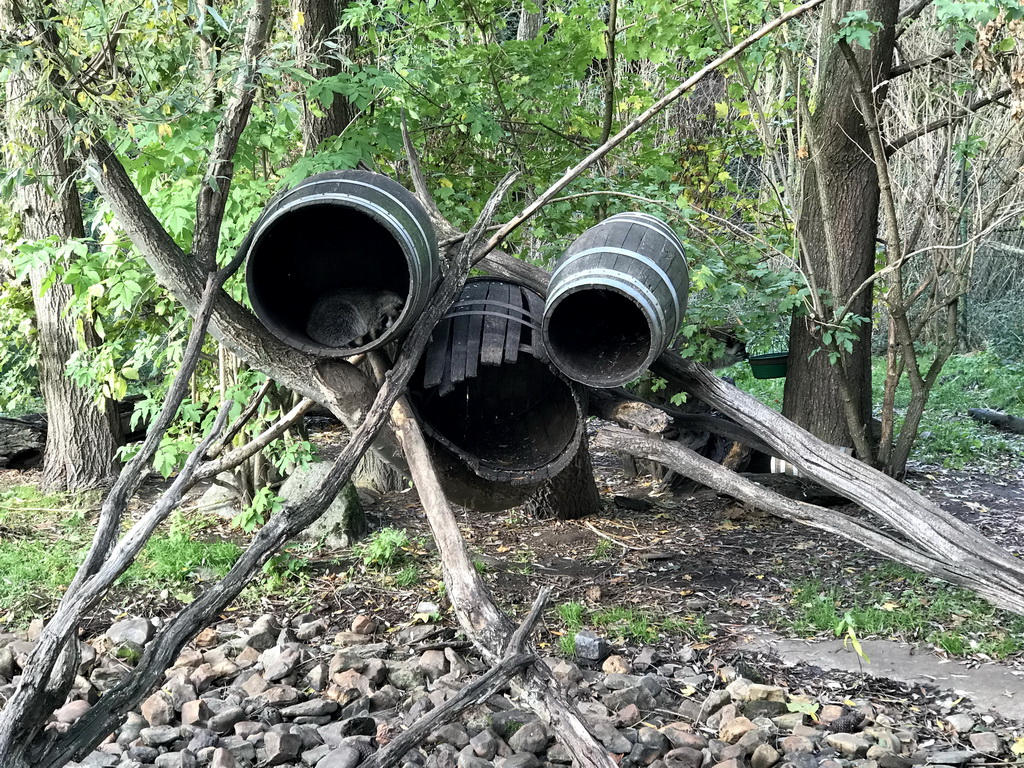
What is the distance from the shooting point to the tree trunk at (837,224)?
571 cm

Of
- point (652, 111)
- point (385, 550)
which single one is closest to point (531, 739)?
point (385, 550)

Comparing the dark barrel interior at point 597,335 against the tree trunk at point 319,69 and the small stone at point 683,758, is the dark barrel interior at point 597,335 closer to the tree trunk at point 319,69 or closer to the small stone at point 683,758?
the small stone at point 683,758

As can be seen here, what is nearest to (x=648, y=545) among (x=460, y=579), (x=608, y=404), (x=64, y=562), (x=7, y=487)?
(x=608, y=404)

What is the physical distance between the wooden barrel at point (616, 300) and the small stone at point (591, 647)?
123 centimetres

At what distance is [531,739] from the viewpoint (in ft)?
11.0

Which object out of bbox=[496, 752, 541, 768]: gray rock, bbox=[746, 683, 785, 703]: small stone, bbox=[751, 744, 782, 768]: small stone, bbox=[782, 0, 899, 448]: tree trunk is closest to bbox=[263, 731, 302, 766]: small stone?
bbox=[496, 752, 541, 768]: gray rock

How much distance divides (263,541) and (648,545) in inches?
130

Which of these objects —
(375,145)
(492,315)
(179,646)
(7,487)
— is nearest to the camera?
(179,646)

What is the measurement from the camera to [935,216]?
6.10 metres

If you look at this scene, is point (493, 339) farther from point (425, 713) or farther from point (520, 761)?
point (520, 761)

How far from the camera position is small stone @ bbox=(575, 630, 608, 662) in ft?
13.6

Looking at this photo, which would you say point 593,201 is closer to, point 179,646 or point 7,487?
point 179,646

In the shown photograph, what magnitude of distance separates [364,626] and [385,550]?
0.88 meters

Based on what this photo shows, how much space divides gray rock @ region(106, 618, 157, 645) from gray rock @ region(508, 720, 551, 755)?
2054 millimetres
